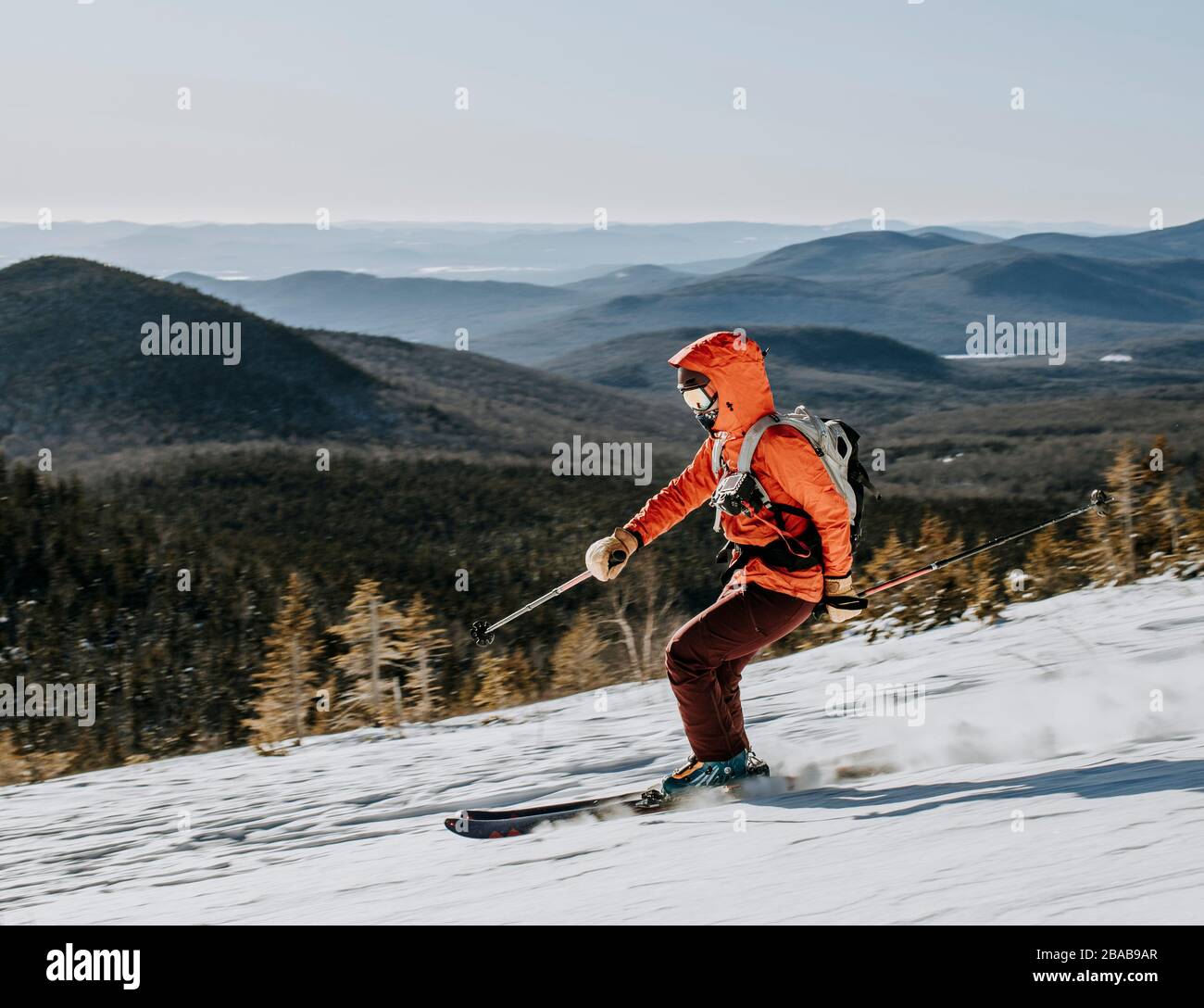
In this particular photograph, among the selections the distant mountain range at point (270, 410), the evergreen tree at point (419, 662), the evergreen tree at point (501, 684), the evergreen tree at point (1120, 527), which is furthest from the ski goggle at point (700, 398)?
the distant mountain range at point (270, 410)

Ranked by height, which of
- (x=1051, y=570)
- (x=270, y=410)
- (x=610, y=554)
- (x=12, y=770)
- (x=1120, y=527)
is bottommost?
(x=12, y=770)

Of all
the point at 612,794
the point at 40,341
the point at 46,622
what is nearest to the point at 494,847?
the point at 612,794

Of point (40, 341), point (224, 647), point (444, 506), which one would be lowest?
point (224, 647)

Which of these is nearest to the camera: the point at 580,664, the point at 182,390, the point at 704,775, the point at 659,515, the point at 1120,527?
the point at 704,775

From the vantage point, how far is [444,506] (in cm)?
8281

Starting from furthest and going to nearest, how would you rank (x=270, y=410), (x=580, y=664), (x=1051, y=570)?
(x=270, y=410) → (x=580, y=664) → (x=1051, y=570)

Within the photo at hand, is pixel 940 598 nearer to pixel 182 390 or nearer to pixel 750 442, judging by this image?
pixel 750 442

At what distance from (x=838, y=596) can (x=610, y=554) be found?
4.04 ft

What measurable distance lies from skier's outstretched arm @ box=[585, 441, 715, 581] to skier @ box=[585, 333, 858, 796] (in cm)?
33

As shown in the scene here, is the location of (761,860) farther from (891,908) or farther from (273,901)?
(273,901)

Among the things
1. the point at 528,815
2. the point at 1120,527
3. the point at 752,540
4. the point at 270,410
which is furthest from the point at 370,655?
the point at 270,410

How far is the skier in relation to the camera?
5.61m

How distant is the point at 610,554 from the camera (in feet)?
20.6

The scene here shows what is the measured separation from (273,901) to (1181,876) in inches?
144
